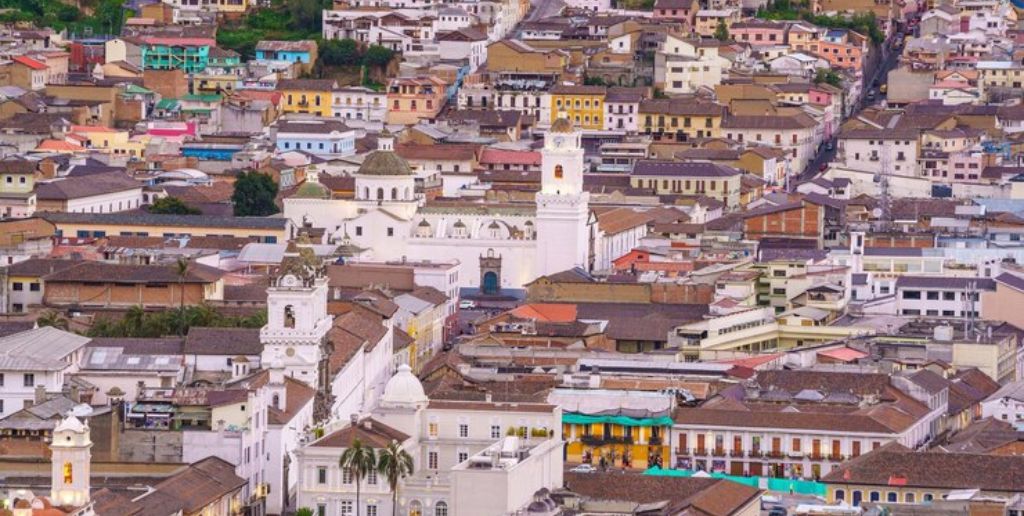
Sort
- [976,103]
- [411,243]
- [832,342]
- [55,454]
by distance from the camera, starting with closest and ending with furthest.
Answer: [55,454] → [832,342] → [411,243] → [976,103]

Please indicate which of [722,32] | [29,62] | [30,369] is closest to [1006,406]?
[30,369]

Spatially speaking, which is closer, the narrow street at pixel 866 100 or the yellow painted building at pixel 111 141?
the yellow painted building at pixel 111 141

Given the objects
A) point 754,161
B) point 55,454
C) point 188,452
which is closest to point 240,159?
point 754,161

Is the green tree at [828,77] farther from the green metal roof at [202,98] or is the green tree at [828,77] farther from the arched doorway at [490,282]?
the arched doorway at [490,282]

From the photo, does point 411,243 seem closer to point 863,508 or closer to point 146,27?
point 863,508

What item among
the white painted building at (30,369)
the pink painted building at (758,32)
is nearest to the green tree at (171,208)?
the white painted building at (30,369)

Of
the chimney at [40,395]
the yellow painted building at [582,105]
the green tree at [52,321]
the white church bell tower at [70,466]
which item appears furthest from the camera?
the yellow painted building at [582,105]

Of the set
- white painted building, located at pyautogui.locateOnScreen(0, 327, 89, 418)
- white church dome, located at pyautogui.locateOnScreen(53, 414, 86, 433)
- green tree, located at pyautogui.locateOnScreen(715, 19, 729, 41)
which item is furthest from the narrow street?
white church dome, located at pyautogui.locateOnScreen(53, 414, 86, 433)
